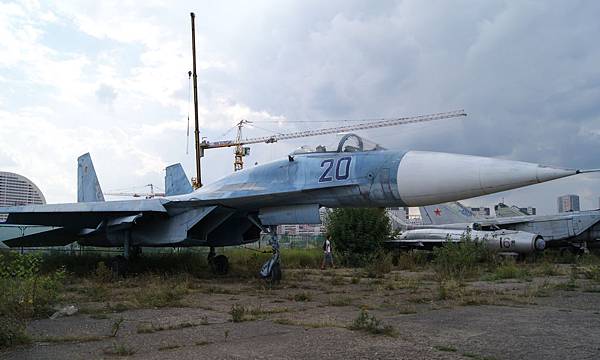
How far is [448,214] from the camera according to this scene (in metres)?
25.5

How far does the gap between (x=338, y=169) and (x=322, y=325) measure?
3909 millimetres

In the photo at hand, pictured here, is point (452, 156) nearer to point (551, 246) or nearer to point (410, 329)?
point (410, 329)

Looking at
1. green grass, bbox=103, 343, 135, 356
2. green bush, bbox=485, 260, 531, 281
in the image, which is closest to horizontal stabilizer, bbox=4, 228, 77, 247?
green grass, bbox=103, 343, 135, 356

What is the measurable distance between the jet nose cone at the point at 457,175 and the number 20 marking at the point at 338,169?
1.13m

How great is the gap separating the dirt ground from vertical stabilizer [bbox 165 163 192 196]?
611cm

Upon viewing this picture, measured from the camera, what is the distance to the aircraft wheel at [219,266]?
13.2 metres

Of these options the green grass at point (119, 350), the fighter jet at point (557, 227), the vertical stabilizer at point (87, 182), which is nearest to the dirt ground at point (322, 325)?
the green grass at point (119, 350)

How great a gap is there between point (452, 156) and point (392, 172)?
0.96m

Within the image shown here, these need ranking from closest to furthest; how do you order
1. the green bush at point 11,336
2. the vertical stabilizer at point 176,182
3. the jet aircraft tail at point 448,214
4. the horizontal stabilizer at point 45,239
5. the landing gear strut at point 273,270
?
the green bush at point 11,336
the landing gear strut at point 273,270
the horizontal stabilizer at point 45,239
the vertical stabilizer at point 176,182
the jet aircraft tail at point 448,214

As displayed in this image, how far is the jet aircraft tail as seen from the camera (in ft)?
83.0

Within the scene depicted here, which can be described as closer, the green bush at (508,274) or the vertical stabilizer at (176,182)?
the green bush at (508,274)

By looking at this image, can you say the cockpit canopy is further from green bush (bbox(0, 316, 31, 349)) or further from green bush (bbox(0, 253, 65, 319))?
green bush (bbox(0, 316, 31, 349))

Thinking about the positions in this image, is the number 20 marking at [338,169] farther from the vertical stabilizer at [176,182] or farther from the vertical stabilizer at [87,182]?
the vertical stabilizer at [87,182]

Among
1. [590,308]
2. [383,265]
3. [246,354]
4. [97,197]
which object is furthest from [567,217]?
[246,354]
